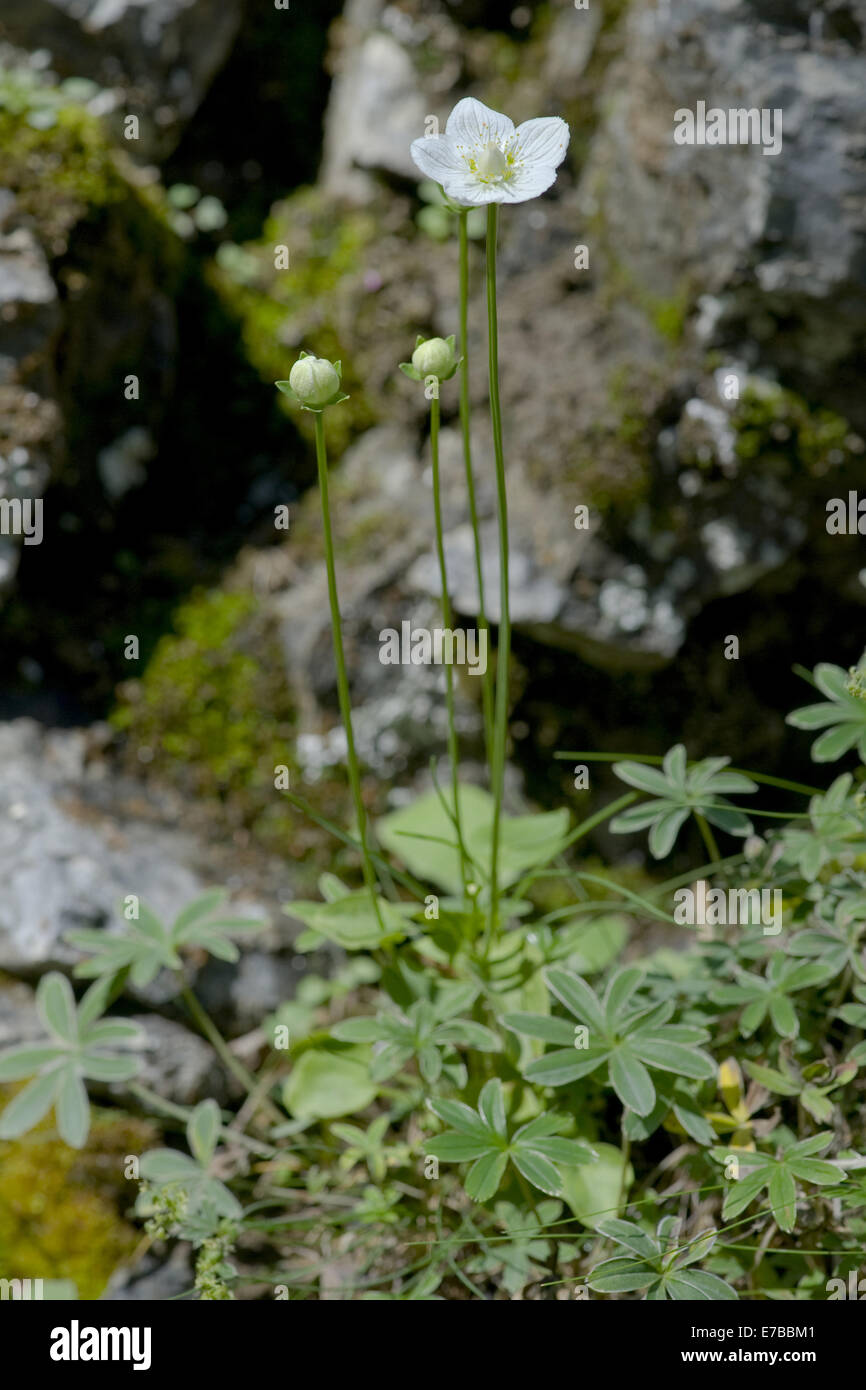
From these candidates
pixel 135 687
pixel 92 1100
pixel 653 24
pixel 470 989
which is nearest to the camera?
pixel 470 989

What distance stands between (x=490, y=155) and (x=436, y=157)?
0.07 m

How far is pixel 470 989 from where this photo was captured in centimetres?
152

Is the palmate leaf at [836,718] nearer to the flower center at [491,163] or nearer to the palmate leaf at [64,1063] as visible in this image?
the flower center at [491,163]

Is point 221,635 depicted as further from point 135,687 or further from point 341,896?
point 341,896

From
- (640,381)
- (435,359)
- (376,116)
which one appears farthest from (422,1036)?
(376,116)

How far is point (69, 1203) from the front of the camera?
6.35 ft

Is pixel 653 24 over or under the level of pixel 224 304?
over

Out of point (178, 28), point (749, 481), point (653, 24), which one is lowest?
point (749, 481)

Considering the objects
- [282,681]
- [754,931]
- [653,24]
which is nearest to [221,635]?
[282,681]

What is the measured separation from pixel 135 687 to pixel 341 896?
97cm

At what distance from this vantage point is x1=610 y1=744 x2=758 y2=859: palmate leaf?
61.4 inches

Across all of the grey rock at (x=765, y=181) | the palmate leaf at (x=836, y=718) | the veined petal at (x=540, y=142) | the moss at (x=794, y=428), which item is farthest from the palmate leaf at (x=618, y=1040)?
the grey rock at (x=765, y=181)

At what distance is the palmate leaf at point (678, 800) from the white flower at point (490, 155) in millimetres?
787

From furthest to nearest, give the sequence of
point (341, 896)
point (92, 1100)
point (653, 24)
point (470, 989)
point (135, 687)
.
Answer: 1. point (135, 687)
2. point (653, 24)
3. point (92, 1100)
4. point (341, 896)
5. point (470, 989)
